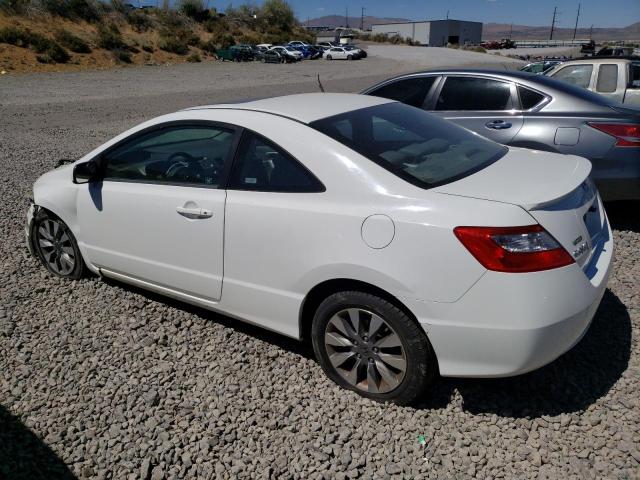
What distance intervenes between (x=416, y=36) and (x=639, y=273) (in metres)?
134

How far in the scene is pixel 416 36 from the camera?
12756 centimetres

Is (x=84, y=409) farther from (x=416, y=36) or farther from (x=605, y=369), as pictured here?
(x=416, y=36)

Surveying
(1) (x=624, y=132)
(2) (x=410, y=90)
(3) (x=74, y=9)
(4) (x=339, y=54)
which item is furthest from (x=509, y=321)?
(4) (x=339, y=54)

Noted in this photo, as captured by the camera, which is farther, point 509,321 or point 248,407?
point 248,407

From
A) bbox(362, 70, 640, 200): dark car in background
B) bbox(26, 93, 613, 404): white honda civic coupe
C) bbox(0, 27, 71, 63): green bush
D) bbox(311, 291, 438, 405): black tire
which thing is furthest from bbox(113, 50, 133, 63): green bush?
bbox(311, 291, 438, 405): black tire

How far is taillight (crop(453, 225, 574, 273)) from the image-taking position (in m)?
2.39

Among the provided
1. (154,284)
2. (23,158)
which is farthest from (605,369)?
(23,158)

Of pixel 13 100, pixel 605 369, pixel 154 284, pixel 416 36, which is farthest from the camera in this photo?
pixel 416 36

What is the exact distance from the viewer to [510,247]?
2.40 m

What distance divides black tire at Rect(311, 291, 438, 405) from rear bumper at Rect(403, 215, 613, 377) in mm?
80

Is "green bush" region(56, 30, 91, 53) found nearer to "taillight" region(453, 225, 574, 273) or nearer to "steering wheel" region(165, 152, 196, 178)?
"steering wheel" region(165, 152, 196, 178)

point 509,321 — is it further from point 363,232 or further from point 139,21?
point 139,21

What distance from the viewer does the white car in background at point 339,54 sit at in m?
57.6

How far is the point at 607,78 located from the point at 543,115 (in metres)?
5.65
